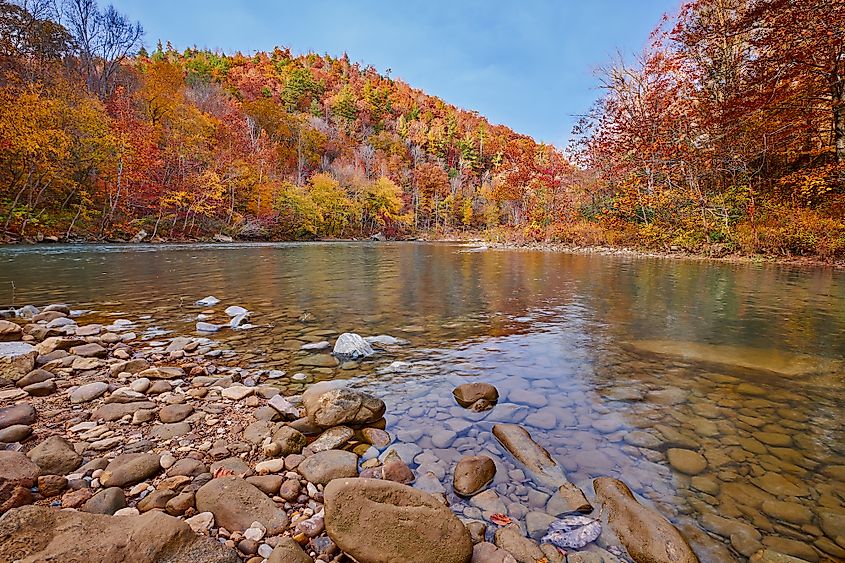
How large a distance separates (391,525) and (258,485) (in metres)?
0.80

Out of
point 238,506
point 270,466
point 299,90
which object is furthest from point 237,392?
point 299,90

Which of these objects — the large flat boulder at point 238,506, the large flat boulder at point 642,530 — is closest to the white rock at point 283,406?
the large flat boulder at point 238,506

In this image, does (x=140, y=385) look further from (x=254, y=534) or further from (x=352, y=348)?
(x=254, y=534)

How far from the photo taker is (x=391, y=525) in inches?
63.3

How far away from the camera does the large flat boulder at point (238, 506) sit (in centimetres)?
171

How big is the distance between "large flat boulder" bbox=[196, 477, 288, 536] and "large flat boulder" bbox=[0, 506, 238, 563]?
0.25 m

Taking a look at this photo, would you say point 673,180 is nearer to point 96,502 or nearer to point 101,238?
point 96,502

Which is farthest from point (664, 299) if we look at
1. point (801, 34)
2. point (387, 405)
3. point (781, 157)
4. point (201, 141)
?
point (201, 141)

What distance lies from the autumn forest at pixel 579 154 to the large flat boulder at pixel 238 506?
1715 cm

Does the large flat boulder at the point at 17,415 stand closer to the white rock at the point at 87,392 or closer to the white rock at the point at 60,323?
the white rock at the point at 87,392

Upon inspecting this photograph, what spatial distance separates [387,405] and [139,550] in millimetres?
1905

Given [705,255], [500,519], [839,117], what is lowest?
[500,519]

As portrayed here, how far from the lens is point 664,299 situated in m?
7.60

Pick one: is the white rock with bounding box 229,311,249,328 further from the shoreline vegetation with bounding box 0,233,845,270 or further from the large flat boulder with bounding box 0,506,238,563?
the shoreline vegetation with bounding box 0,233,845,270
